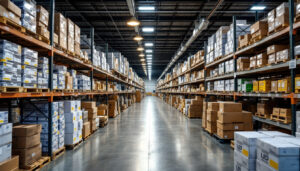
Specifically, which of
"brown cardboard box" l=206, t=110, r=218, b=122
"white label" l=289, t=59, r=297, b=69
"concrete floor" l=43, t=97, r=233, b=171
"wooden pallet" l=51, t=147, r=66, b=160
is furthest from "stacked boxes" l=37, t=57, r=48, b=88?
"white label" l=289, t=59, r=297, b=69

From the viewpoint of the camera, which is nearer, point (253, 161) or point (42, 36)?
point (253, 161)

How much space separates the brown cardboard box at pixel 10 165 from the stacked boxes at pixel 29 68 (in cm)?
129

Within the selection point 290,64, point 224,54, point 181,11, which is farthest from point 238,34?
point 181,11

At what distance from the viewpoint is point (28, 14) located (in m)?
3.48

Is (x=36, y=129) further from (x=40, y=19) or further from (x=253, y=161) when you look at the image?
(x=253, y=161)

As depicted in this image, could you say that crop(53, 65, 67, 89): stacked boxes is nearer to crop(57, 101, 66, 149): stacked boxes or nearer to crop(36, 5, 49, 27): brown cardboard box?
crop(57, 101, 66, 149): stacked boxes

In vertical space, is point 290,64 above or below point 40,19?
below

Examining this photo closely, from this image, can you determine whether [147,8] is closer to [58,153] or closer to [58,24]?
[58,24]

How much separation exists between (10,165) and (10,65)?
1.65 m

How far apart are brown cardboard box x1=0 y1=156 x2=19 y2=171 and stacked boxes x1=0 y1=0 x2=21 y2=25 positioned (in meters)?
2.33

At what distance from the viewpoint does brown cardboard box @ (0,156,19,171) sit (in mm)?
2780

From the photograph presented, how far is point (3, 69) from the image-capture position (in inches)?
114

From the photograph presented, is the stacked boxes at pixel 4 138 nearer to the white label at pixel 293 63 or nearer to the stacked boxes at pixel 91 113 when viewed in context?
the stacked boxes at pixel 91 113

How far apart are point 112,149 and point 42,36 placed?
10.7 ft
